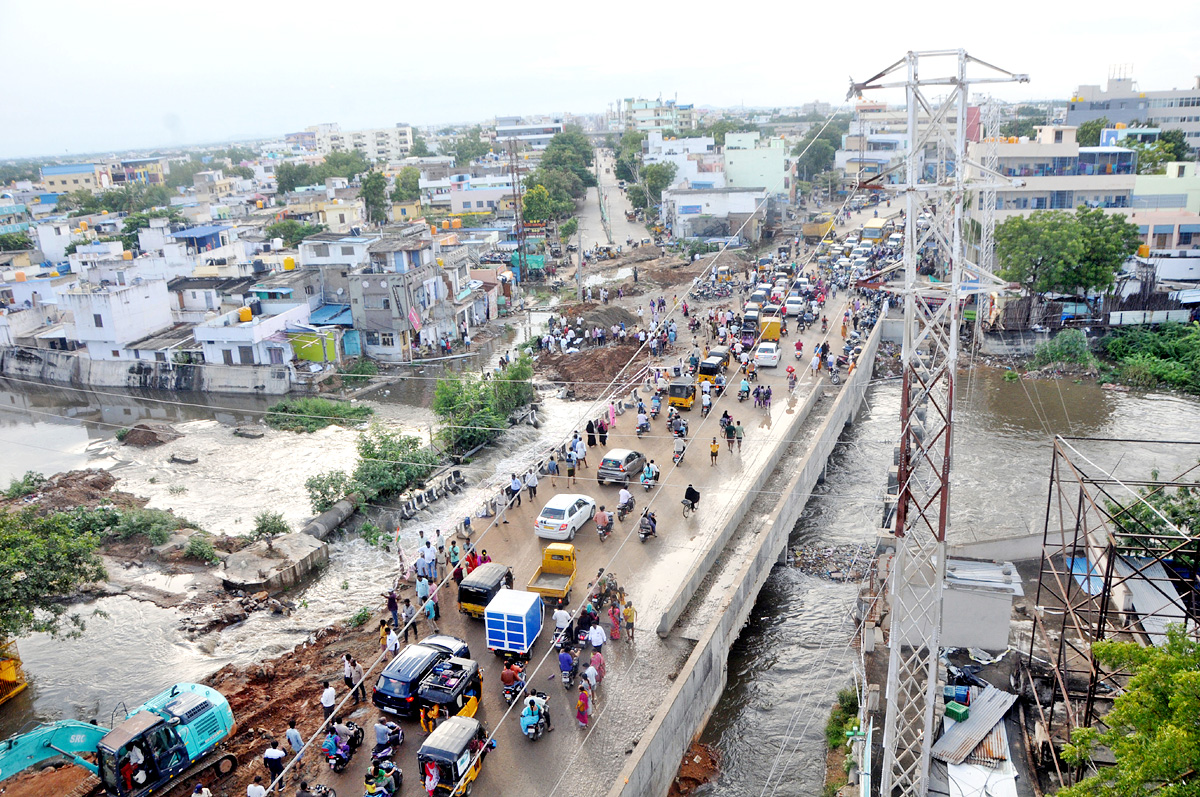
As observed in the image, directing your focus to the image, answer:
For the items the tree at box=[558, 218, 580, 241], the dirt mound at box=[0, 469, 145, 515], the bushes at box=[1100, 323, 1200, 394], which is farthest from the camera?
the tree at box=[558, 218, 580, 241]

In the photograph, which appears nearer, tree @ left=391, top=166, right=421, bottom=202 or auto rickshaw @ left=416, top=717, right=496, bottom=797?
auto rickshaw @ left=416, top=717, right=496, bottom=797

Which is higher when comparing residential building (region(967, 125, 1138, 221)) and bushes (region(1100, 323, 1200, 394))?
residential building (region(967, 125, 1138, 221))

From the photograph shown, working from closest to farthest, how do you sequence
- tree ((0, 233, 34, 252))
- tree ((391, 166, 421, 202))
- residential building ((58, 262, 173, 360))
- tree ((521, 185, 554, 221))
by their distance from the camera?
residential building ((58, 262, 173, 360))
tree ((0, 233, 34, 252))
tree ((521, 185, 554, 221))
tree ((391, 166, 421, 202))

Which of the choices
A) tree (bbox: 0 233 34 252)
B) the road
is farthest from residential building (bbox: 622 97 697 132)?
the road

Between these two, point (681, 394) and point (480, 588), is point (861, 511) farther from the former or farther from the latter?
point (480, 588)

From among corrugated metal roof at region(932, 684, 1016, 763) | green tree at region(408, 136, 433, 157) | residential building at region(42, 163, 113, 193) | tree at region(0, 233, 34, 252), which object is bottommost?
corrugated metal roof at region(932, 684, 1016, 763)

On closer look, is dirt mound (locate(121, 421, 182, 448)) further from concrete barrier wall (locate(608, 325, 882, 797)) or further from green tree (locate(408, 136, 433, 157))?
green tree (locate(408, 136, 433, 157))

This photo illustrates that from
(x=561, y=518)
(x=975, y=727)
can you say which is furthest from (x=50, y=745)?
(x=975, y=727)
